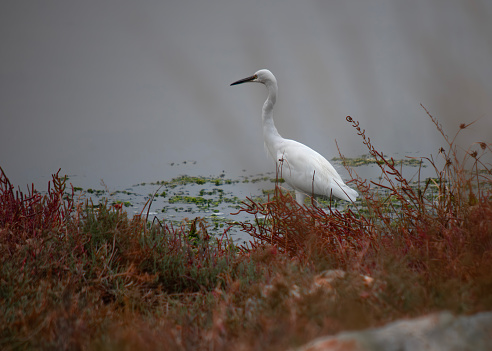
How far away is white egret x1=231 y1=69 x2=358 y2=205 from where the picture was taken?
18.9 ft

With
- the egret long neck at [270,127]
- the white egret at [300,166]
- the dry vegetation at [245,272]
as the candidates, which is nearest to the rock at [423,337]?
the dry vegetation at [245,272]

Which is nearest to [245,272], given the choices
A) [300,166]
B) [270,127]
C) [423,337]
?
[423,337]

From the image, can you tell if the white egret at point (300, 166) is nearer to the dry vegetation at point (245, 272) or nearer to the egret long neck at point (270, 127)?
the egret long neck at point (270, 127)

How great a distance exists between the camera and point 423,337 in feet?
2.77

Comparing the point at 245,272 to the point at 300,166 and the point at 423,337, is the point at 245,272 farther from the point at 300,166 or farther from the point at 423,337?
the point at 300,166

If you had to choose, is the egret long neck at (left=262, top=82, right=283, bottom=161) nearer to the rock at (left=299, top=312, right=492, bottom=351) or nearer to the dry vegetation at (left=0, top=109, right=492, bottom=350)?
the dry vegetation at (left=0, top=109, right=492, bottom=350)

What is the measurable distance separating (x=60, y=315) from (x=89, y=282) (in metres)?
1.35

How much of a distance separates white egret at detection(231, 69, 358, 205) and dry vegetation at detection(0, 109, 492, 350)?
2.18 m

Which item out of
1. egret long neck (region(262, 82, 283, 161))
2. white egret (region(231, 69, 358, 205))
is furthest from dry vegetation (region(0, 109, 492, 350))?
egret long neck (region(262, 82, 283, 161))

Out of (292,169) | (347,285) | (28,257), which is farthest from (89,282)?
(292,169)

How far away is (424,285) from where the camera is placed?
166 cm

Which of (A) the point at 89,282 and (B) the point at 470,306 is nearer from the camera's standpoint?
(B) the point at 470,306

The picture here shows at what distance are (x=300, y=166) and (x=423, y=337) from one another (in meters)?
5.11

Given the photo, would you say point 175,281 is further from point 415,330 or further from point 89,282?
point 415,330
